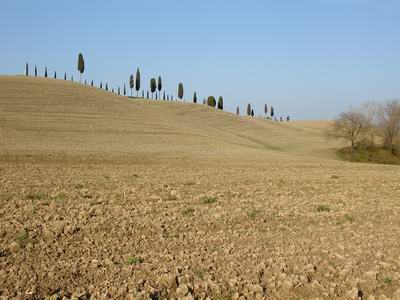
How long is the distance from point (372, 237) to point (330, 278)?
3410 mm

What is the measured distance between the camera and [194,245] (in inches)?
400

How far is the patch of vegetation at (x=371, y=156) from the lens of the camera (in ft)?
228

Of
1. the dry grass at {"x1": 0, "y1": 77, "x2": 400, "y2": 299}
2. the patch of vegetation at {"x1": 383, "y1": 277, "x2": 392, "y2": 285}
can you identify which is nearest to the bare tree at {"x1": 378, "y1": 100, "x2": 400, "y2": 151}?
the dry grass at {"x1": 0, "y1": 77, "x2": 400, "y2": 299}

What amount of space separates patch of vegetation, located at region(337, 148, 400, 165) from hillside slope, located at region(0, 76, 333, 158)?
3096mm

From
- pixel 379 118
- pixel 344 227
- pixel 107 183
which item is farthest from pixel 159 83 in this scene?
pixel 344 227

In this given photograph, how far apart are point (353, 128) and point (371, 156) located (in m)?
5.03

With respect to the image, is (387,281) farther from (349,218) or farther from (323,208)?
(323,208)

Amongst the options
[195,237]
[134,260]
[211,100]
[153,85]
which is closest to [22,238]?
[134,260]

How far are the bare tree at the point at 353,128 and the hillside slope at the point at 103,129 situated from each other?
3.80 metres

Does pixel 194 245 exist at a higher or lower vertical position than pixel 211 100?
lower

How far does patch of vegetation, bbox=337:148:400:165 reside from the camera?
6956cm

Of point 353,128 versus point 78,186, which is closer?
point 78,186

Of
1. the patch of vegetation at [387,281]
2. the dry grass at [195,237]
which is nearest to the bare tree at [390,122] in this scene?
the dry grass at [195,237]

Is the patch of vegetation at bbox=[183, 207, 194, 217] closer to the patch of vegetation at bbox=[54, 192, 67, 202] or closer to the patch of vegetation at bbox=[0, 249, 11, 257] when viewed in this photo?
the patch of vegetation at bbox=[54, 192, 67, 202]
